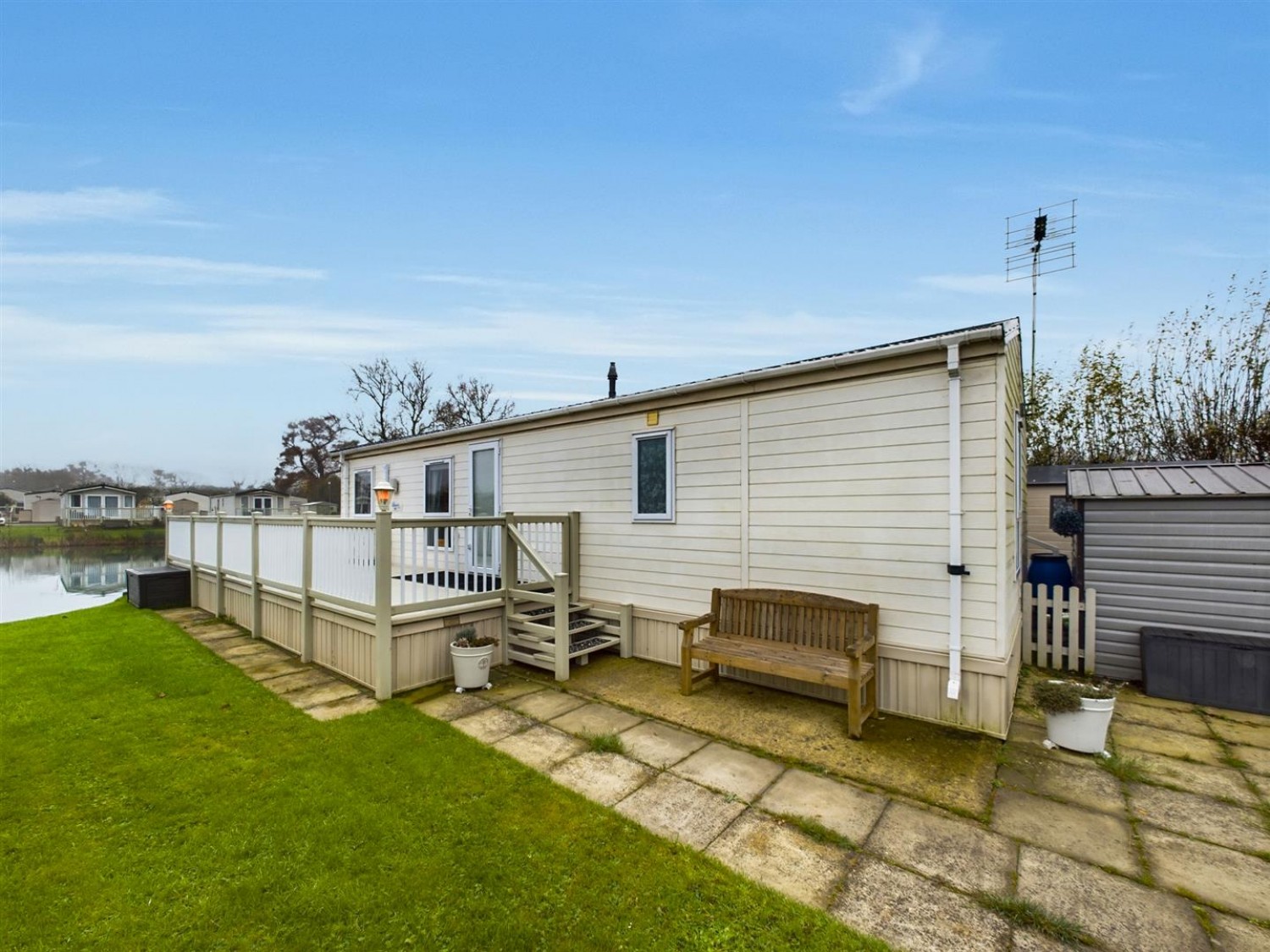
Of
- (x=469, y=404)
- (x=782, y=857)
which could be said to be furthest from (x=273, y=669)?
(x=469, y=404)

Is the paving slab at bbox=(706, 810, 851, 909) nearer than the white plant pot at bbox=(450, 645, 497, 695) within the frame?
Yes

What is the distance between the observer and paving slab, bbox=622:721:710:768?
3.73 meters

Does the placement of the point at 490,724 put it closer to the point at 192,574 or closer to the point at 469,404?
the point at 192,574

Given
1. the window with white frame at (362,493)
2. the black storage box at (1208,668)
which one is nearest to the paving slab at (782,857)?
the black storage box at (1208,668)

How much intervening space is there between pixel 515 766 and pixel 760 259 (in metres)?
10.7

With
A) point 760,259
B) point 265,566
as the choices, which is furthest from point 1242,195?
point 265,566

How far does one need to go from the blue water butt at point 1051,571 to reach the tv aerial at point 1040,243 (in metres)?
5.97

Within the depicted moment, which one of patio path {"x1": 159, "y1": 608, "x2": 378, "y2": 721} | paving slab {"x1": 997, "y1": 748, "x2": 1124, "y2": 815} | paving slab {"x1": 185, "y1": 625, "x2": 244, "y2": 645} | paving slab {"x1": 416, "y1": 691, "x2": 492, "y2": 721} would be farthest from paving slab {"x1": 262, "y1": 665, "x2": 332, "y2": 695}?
paving slab {"x1": 997, "y1": 748, "x2": 1124, "y2": 815}

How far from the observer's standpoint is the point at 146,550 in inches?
1200

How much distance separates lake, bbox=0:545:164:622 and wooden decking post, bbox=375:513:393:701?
10392 mm

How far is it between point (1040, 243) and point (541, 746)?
39.1 feet

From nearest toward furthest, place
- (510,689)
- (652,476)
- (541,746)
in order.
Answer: (541,746) < (510,689) < (652,476)

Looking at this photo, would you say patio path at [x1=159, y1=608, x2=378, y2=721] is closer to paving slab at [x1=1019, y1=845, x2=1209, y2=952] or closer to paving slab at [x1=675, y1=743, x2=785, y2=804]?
paving slab at [x1=675, y1=743, x2=785, y2=804]

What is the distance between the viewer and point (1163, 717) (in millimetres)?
4508
